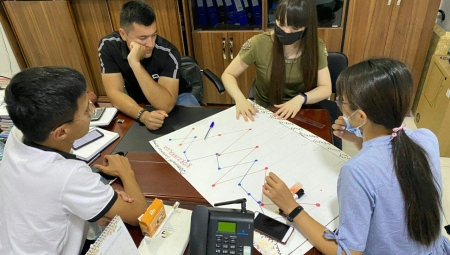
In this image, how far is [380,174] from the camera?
76 centimetres

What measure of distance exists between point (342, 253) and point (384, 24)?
201 cm

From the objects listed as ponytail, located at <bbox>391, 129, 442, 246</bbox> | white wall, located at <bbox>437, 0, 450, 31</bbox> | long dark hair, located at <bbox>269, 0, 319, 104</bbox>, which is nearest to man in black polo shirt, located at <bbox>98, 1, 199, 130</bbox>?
long dark hair, located at <bbox>269, 0, 319, 104</bbox>

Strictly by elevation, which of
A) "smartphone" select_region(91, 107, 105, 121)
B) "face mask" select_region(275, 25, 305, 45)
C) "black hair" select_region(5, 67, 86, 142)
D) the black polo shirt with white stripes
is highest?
"black hair" select_region(5, 67, 86, 142)

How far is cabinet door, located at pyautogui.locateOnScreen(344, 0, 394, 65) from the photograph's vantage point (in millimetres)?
2189

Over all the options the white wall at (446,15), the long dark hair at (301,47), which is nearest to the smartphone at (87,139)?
the long dark hair at (301,47)

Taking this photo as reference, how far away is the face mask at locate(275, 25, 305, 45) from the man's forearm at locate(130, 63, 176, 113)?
0.62m

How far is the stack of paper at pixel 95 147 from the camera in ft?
3.75

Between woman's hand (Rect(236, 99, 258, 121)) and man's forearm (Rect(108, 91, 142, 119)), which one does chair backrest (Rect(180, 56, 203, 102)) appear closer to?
man's forearm (Rect(108, 91, 142, 119))

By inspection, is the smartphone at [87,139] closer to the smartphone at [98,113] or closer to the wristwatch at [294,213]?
the smartphone at [98,113]

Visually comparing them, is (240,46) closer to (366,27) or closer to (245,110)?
(366,27)

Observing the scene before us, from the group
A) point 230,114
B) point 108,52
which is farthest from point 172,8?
point 230,114

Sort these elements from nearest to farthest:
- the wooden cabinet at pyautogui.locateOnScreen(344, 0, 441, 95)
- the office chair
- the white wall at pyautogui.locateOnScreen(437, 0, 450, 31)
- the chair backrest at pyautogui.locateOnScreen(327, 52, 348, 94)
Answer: the chair backrest at pyautogui.locateOnScreen(327, 52, 348, 94) → the office chair → the wooden cabinet at pyautogui.locateOnScreen(344, 0, 441, 95) → the white wall at pyautogui.locateOnScreen(437, 0, 450, 31)

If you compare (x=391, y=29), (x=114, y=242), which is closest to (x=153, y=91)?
(x=114, y=242)

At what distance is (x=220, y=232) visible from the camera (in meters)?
0.75
